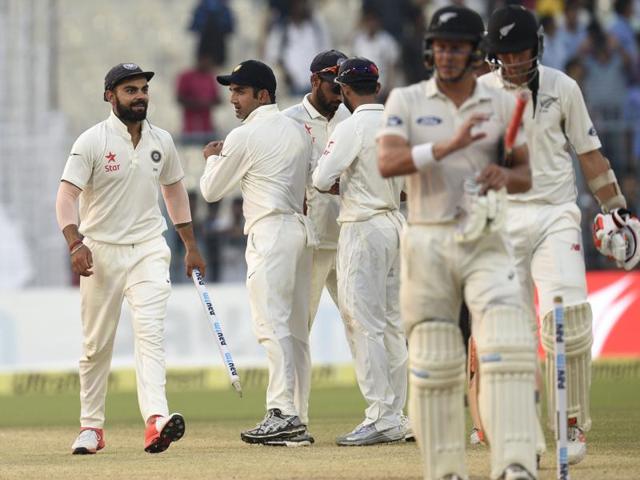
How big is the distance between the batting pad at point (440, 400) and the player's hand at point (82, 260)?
2779 mm

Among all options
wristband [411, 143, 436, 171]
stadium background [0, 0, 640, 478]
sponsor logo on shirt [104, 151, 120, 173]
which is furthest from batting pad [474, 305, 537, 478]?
stadium background [0, 0, 640, 478]

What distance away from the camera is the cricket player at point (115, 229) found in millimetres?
9078

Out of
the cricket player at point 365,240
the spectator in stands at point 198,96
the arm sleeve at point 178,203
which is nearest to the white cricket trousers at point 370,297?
the cricket player at point 365,240

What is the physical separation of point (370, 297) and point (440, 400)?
2.86 m

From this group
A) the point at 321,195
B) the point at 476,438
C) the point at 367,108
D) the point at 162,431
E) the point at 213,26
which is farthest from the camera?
the point at 213,26

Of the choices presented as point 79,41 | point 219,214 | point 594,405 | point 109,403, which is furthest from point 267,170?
point 79,41

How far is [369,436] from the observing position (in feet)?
30.4

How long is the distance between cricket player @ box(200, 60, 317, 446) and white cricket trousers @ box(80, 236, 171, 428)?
0.59 metres

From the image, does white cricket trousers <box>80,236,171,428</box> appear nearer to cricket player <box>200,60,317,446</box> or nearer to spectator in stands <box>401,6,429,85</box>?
cricket player <box>200,60,317,446</box>

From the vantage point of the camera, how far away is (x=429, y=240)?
264 inches

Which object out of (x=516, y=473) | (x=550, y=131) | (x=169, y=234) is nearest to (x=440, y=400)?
(x=516, y=473)

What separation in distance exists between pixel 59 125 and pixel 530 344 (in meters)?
11.2

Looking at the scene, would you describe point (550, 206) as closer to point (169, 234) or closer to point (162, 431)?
point (162, 431)

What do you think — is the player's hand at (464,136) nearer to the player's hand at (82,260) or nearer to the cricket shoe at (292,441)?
the player's hand at (82,260)
